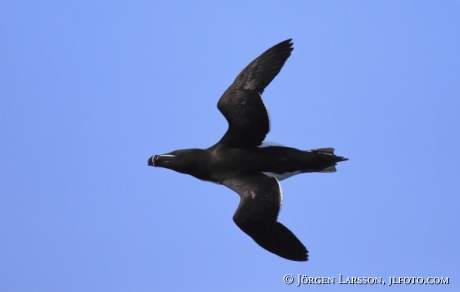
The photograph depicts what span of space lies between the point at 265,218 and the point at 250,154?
1.20 metres

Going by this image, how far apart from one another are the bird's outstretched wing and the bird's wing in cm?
81

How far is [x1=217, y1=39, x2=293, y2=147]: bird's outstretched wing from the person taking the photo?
14.6 m

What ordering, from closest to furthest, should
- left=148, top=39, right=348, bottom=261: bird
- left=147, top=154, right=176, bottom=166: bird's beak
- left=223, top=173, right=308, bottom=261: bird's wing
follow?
left=223, top=173, right=308, bottom=261: bird's wing
left=148, top=39, right=348, bottom=261: bird
left=147, top=154, right=176, bottom=166: bird's beak

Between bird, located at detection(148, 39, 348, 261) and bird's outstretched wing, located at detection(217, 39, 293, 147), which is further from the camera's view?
bird's outstretched wing, located at detection(217, 39, 293, 147)

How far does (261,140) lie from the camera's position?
14.6 metres

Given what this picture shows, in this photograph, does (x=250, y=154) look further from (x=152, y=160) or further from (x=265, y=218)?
(x=152, y=160)

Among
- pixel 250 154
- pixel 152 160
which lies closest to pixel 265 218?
pixel 250 154

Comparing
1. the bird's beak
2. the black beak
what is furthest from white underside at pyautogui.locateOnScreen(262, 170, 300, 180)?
the black beak

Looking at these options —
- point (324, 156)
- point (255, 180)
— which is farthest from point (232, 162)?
point (324, 156)

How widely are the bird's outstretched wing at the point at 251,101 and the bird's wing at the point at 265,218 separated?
2.66ft

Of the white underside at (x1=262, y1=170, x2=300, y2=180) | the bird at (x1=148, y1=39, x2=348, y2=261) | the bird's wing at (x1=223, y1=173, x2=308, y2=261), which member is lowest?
the bird's wing at (x1=223, y1=173, x2=308, y2=261)

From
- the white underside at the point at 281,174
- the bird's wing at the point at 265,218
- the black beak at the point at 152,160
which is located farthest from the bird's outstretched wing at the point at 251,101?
the black beak at the point at 152,160

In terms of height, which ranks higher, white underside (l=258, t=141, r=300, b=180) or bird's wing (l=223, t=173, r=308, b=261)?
white underside (l=258, t=141, r=300, b=180)

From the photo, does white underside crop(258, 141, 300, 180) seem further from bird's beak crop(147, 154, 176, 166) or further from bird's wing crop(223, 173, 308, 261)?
bird's beak crop(147, 154, 176, 166)
